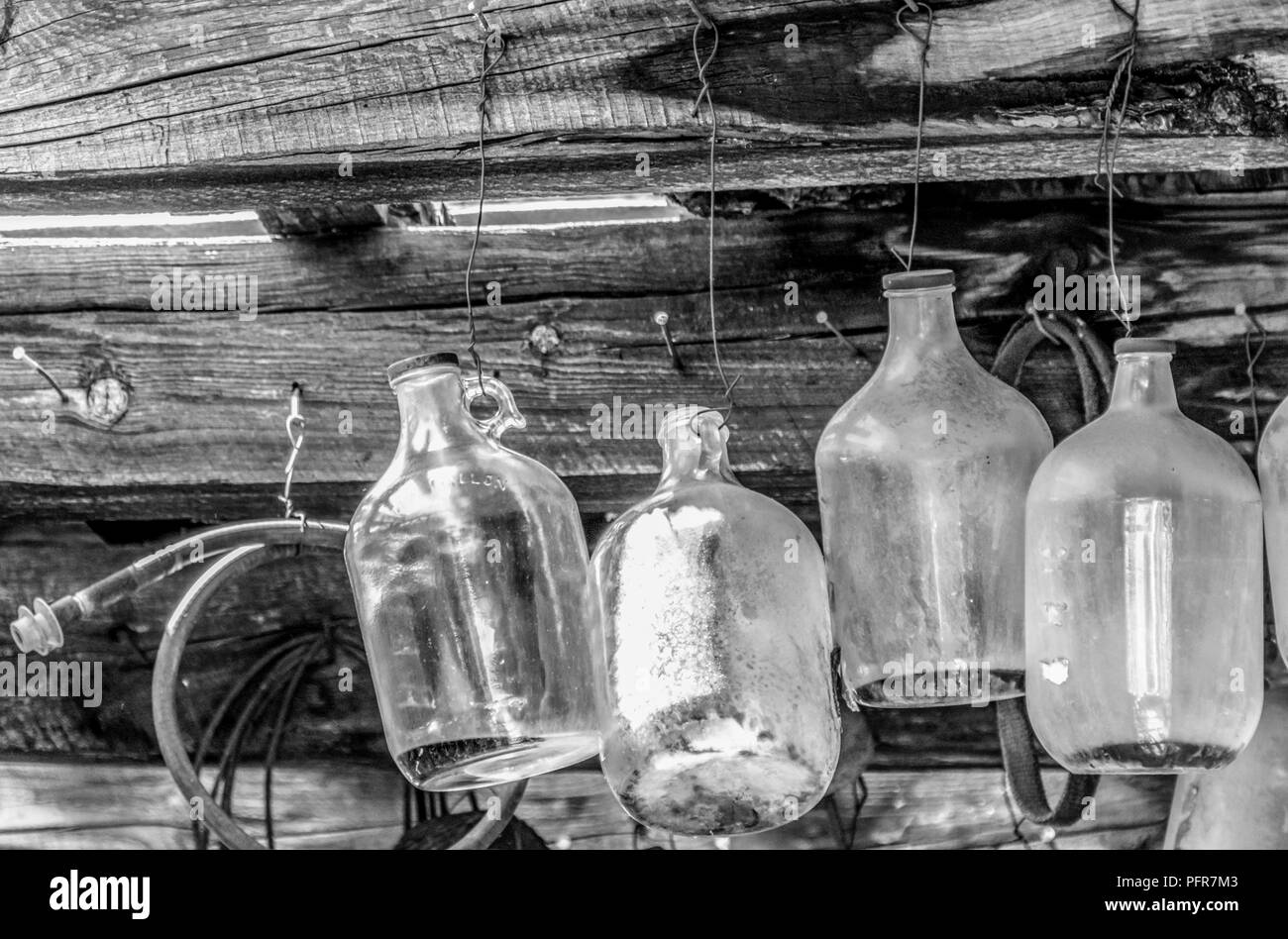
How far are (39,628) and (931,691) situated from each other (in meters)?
0.84

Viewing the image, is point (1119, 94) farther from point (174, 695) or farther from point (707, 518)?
point (174, 695)

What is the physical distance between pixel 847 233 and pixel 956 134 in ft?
0.92

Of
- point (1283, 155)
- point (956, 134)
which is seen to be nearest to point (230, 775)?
point (956, 134)

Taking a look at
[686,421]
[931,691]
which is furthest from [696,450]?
[931,691]

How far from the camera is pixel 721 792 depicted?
142 cm

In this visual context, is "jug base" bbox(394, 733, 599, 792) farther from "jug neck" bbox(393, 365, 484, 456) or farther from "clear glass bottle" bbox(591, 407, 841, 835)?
"jug neck" bbox(393, 365, 484, 456)

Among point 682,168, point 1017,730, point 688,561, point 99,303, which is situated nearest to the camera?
point 688,561

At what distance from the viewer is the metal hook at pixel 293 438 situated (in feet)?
5.57

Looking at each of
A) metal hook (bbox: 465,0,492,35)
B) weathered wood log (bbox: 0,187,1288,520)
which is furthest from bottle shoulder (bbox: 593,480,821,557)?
metal hook (bbox: 465,0,492,35)

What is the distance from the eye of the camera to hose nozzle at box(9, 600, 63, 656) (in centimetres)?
159

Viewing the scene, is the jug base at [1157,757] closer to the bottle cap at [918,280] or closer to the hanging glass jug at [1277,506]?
the hanging glass jug at [1277,506]

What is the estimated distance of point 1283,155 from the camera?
150cm

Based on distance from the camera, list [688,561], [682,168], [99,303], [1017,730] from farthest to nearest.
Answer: [99,303] < [1017,730] < [682,168] < [688,561]
